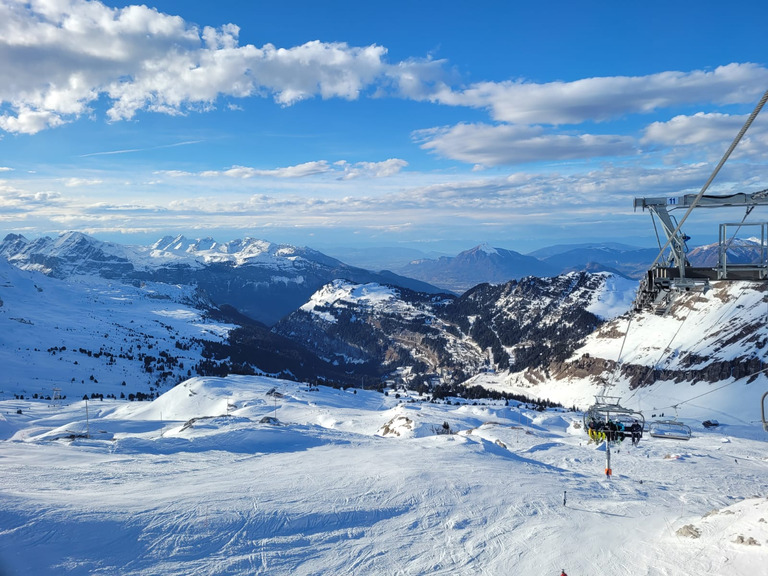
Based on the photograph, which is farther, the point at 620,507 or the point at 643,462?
the point at 643,462

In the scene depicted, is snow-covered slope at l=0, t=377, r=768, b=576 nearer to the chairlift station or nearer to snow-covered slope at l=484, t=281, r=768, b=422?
the chairlift station

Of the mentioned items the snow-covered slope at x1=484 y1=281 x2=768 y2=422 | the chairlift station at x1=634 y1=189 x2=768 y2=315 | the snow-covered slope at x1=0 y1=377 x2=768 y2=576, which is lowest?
the snow-covered slope at x1=484 y1=281 x2=768 y2=422

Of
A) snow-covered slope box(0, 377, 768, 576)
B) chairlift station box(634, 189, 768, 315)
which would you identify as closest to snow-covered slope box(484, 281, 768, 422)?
snow-covered slope box(0, 377, 768, 576)

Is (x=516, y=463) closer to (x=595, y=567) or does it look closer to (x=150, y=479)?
(x=595, y=567)

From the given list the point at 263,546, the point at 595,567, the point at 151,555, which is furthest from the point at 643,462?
the point at 151,555

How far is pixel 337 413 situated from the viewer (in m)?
87.6

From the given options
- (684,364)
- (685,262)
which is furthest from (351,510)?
(684,364)

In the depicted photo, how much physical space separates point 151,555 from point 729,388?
14833 centimetres

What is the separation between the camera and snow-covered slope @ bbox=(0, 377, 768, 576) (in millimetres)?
19344

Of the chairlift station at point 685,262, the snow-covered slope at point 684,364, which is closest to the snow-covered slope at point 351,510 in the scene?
the chairlift station at point 685,262

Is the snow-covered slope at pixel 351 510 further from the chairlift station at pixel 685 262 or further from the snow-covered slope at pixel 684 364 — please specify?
the snow-covered slope at pixel 684 364

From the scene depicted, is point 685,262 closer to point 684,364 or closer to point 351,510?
point 351,510

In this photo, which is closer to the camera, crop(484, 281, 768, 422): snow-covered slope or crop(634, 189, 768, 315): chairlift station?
crop(634, 189, 768, 315): chairlift station

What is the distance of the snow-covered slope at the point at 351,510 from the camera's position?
19.3 meters
